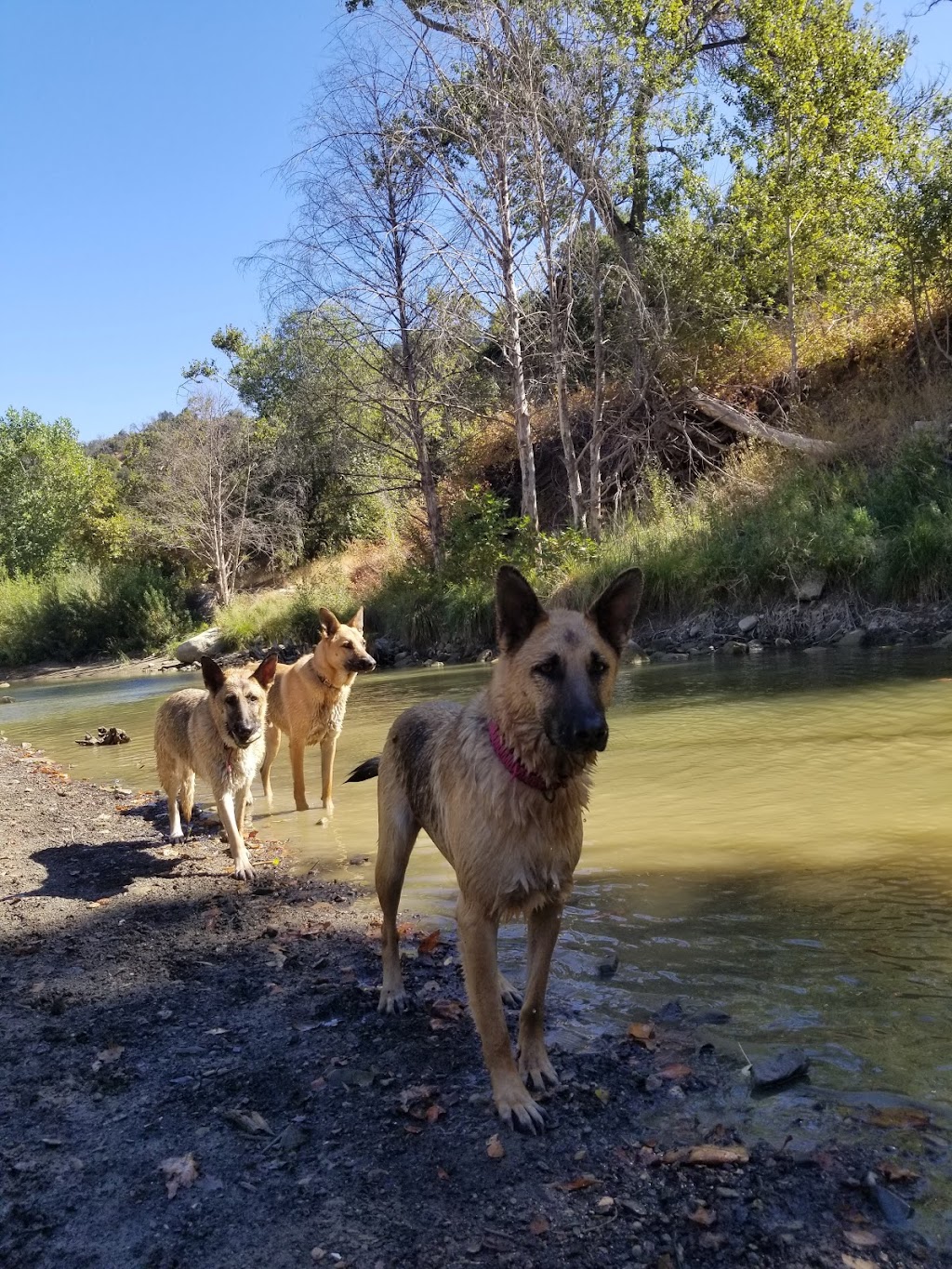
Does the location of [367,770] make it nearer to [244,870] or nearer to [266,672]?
[244,870]

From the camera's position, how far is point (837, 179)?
2088 cm

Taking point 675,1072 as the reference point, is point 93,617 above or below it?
above

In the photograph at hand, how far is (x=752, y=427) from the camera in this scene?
2180 centimetres

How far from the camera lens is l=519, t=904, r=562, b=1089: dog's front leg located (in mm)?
3387

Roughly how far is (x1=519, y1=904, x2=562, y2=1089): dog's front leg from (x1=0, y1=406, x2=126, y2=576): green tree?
4982cm

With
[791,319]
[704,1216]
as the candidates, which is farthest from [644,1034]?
[791,319]

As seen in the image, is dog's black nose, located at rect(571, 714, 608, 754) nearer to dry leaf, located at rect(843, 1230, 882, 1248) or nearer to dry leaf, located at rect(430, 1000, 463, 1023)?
dry leaf, located at rect(843, 1230, 882, 1248)

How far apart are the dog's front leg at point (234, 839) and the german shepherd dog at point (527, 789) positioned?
336cm

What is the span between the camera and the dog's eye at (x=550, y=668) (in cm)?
329

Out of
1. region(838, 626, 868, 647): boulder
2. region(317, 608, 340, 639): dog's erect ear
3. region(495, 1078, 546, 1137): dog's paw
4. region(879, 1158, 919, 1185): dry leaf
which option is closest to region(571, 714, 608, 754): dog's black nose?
region(495, 1078, 546, 1137): dog's paw

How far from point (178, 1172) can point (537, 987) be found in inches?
54.0

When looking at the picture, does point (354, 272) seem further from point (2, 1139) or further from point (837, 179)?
point (2, 1139)

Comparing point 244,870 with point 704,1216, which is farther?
point 244,870

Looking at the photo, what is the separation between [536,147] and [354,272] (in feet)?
17.7
